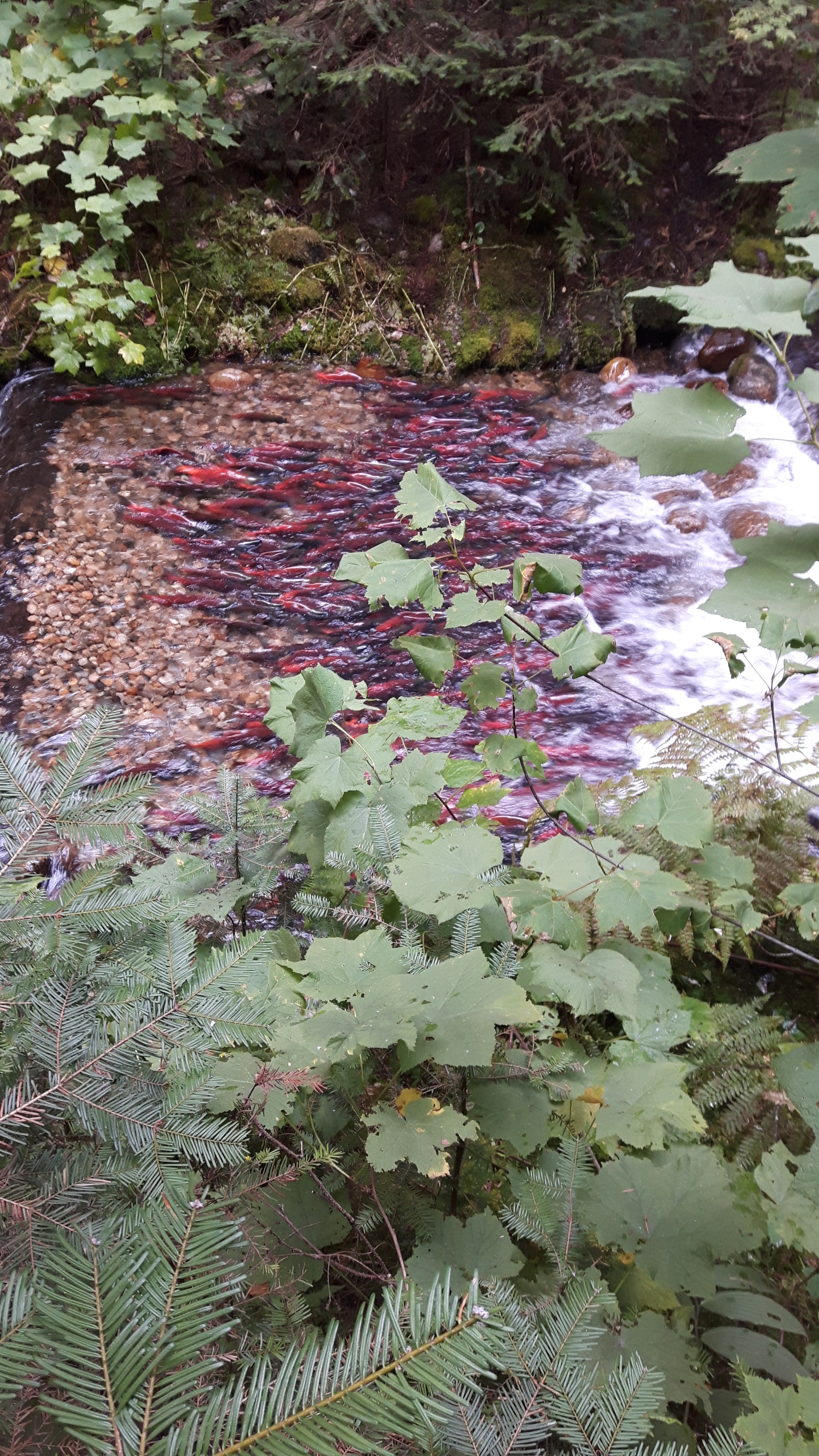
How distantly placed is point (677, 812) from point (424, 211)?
6.62 m

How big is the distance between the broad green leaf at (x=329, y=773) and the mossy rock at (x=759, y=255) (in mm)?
6606

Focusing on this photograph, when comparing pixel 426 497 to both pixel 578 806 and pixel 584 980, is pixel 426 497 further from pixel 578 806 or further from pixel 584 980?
pixel 584 980

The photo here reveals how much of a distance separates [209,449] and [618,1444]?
5.29m

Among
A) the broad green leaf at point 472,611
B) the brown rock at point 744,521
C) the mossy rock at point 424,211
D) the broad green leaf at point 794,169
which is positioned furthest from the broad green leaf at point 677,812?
the mossy rock at point 424,211

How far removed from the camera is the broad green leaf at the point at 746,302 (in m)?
0.88

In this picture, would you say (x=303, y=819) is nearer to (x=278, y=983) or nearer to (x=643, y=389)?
(x=278, y=983)

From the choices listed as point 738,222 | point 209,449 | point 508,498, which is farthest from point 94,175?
point 738,222

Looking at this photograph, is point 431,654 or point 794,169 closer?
point 794,169

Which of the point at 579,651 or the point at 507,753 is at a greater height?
the point at 579,651

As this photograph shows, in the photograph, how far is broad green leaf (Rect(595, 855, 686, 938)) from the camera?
1545 mm

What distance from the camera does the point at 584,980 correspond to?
1.45 meters

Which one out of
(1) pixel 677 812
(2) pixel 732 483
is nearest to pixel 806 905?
(1) pixel 677 812

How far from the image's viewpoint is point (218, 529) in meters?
4.70

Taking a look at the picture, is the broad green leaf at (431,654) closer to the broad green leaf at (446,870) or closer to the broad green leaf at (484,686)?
the broad green leaf at (484,686)
